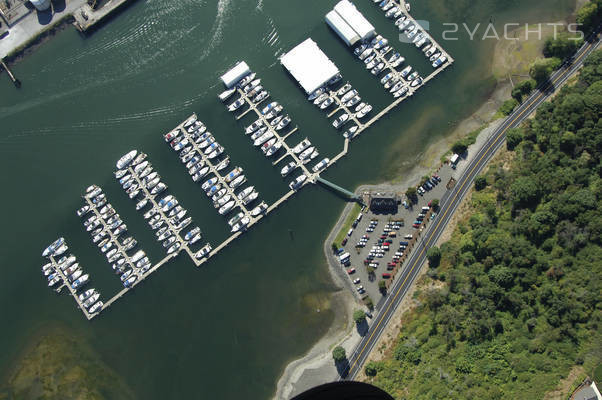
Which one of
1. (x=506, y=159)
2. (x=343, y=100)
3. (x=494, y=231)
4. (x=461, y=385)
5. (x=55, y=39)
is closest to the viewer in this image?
(x=461, y=385)

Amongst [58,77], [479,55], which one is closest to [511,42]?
[479,55]

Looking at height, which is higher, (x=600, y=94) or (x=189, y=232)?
(x=189, y=232)

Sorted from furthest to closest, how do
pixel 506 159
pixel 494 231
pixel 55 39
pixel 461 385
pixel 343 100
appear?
pixel 55 39, pixel 343 100, pixel 506 159, pixel 494 231, pixel 461 385

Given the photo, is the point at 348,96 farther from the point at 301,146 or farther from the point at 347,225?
the point at 347,225

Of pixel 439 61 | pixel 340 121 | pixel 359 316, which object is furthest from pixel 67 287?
pixel 439 61

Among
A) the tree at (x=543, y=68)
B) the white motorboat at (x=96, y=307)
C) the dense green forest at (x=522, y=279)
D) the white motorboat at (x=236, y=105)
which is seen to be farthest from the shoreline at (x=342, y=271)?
the white motorboat at (x=96, y=307)

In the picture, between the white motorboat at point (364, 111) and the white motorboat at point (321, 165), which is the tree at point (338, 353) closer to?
the white motorboat at point (321, 165)

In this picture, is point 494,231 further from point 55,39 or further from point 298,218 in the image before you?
point 55,39
